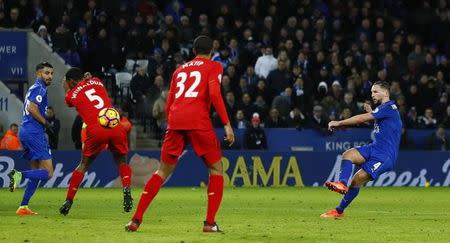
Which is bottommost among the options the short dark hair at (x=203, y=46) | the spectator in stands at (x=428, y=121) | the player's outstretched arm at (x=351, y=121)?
the spectator in stands at (x=428, y=121)

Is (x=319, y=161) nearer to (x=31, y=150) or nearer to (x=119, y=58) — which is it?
(x=119, y=58)

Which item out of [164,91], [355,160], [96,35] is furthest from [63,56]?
[355,160]

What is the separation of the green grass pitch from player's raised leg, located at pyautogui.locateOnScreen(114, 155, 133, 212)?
0.19 m

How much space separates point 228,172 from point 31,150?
10.1 m

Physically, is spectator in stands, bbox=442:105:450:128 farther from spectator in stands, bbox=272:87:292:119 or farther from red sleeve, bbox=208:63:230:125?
red sleeve, bbox=208:63:230:125

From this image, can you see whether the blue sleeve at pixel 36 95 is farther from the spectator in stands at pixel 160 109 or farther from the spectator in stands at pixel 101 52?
the spectator in stands at pixel 101 52

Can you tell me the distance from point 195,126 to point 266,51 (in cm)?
1578

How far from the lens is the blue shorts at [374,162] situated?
14844 millimetres

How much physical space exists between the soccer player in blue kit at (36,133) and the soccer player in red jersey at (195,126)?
12.0 ft

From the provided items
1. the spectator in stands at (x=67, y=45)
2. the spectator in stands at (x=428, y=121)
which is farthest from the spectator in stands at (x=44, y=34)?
the spectator in stands at (x=428, y=121)

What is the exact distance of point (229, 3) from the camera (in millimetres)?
30219

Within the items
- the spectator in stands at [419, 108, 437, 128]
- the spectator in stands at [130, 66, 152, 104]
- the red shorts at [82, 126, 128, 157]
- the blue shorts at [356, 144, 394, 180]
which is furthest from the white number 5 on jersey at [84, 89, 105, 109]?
the spectator in stands at [419, 108, 437, 128]

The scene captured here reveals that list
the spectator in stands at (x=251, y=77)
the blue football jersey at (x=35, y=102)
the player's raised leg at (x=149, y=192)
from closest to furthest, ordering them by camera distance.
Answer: the player's raised leg at (x=149, y=192) < the blue football jersey at (x=35, y=102) < the spectator in stands at (x=251, y=77)

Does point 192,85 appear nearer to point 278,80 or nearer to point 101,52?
point 101,52
